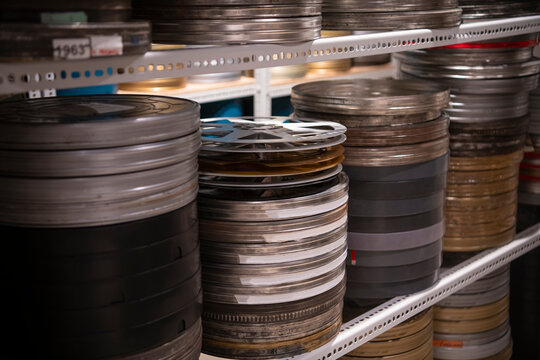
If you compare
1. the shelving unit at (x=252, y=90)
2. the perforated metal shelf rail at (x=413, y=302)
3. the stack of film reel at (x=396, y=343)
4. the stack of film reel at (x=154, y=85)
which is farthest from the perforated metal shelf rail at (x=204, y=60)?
the shelving unit at (x=252, y=90)

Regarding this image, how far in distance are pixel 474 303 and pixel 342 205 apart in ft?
3.46

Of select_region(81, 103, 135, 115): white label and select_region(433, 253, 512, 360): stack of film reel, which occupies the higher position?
select_region(81, 103, 135, 115): white label

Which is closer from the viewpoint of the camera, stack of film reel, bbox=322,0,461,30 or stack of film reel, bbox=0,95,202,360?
stack of film reel, bbox=0,95,202,360

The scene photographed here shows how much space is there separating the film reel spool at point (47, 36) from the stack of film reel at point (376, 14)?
0.73 m

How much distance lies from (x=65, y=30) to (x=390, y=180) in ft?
3.06

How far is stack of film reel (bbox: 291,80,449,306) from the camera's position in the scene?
5.37 ft

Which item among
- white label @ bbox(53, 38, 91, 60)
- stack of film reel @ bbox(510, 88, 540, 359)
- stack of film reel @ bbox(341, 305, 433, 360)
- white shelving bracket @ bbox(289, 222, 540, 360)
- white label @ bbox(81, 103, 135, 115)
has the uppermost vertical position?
white label @ bbox(53, 38, 91, 60)

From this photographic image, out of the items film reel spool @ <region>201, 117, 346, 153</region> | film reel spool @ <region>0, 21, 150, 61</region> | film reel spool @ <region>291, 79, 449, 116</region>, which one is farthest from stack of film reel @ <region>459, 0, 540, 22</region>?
film reel spool @ <region>0, 21, 150, 61</region>

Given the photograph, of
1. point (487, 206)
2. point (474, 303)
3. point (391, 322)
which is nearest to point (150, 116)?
point (391, 322)

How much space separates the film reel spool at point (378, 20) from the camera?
1614mm

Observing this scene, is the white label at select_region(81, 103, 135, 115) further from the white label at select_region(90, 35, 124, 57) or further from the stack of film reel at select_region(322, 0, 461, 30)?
the stack of film reel at select_region(322, 0, 461, 30)

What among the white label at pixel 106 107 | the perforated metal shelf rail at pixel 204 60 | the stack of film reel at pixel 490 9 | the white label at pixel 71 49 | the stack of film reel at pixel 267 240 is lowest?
the stack of film reel at pixel 267 240

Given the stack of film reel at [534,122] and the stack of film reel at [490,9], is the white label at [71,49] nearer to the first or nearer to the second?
the stack of film reel at [490,9]

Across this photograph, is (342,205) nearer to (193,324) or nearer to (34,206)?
(193,324)
